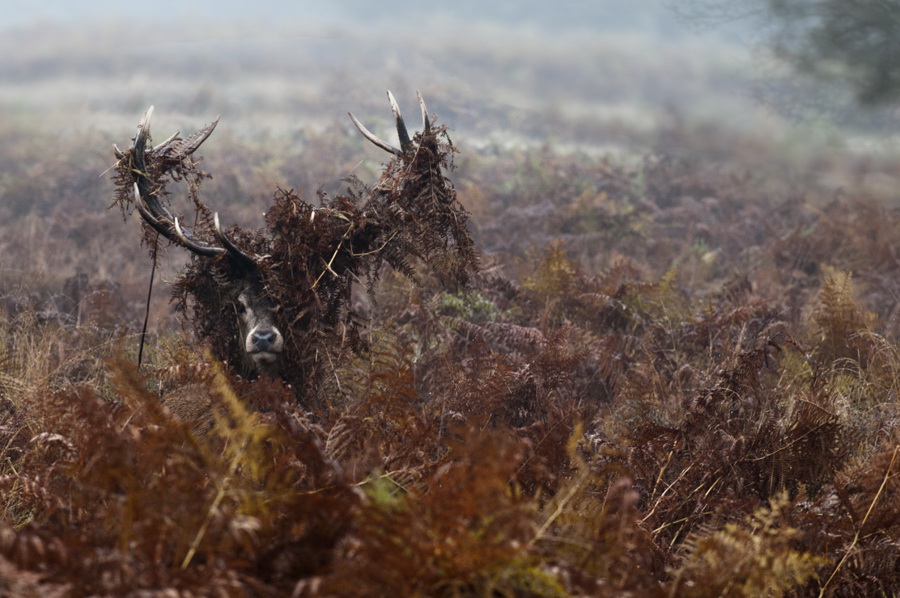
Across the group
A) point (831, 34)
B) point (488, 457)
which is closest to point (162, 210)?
point (488, 457)

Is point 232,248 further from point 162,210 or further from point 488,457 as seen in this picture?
point 488,457

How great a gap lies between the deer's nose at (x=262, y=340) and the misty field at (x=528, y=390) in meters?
0.33

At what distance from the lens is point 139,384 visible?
110 inches

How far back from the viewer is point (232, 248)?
14.9 feet

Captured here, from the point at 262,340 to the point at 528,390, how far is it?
1765 millimetres

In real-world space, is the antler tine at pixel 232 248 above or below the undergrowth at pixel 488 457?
above

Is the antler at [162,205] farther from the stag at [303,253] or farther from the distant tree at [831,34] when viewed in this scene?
the distant tree at [831,34]

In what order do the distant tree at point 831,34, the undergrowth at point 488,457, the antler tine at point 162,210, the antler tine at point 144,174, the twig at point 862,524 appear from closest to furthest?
the undergrowth at point 488,457, the twig at point 862,524, the antler tine at point 162,210, the antler tine at point 144,174, the distant tree at point 831,34

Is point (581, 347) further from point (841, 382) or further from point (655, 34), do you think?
point (655, 34)

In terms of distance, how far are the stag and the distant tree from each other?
1183cm

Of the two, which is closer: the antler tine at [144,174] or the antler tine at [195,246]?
the antler tine at [195,246]

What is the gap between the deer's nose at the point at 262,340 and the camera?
4.41 metres

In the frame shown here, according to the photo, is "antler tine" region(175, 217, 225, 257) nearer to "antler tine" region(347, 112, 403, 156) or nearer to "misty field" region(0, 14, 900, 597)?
"misty field" region(0, 14, 900, 597)

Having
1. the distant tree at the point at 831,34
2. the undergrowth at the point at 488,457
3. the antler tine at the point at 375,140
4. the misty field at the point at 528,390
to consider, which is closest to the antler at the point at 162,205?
the undergrowth at the point at 488,457
